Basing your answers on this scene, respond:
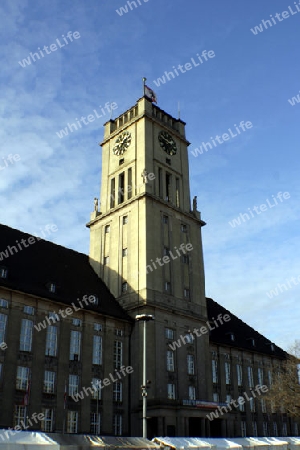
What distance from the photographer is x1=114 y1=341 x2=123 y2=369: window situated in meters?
44.9

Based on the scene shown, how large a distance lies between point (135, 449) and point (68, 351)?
55.2ft

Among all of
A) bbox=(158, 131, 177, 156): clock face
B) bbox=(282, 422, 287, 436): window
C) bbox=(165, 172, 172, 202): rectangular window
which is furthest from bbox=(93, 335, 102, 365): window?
bbox=(282, 422, 287, 436): window

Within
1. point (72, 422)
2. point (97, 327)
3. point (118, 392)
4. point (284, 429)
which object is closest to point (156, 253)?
point (97, 327)

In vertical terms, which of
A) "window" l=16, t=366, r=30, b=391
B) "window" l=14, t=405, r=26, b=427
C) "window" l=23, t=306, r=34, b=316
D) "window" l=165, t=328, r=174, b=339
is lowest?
"window" l=14, t=405, r=26, b=427

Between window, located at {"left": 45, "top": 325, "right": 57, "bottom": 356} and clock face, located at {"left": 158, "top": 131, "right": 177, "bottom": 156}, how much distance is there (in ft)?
90.6

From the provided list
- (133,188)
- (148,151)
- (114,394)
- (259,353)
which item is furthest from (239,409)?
(148,151)

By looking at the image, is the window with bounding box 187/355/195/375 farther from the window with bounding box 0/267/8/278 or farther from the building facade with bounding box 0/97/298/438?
the window with bounding box 0/267/8/278

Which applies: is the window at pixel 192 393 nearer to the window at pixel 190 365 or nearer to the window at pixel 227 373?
the window at pixel 190 365

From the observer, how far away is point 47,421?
37.6 meters

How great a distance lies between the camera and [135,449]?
25609 millimetres

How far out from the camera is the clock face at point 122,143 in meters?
58.6

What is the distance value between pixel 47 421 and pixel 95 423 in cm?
491

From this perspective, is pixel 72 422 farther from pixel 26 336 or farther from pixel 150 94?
pixel 150 94

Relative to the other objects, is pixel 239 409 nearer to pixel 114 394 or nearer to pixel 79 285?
pixel 114 394
